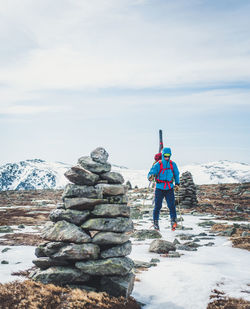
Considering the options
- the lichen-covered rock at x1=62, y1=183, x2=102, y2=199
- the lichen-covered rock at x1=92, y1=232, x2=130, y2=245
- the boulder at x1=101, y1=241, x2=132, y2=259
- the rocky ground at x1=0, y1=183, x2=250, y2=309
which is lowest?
the rocky ground at x1=0, y1=183, x2=250, y2=309

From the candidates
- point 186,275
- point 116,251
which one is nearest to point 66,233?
point 116,251

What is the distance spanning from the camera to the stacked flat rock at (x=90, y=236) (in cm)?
764

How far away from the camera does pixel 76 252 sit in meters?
7.61

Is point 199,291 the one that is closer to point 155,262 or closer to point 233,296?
point 233,296

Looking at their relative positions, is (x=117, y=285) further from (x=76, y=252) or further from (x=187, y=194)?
(x=187, y=194)

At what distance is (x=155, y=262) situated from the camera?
10.9 metres

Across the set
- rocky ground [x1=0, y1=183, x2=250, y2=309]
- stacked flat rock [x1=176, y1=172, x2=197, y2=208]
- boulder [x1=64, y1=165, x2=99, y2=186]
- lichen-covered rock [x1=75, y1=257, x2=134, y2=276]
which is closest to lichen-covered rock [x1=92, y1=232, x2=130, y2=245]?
lichen-covered rock [x1=75, y1=257, x2=134, y2=276]

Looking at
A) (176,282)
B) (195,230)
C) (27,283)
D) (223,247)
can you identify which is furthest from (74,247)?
(195,230)

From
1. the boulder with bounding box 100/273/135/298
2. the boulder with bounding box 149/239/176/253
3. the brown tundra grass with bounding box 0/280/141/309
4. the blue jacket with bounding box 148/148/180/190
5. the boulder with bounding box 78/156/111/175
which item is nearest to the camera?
the brown tundra grass with bounding box 0/280/141/309

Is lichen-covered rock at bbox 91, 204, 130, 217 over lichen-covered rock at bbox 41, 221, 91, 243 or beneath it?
over

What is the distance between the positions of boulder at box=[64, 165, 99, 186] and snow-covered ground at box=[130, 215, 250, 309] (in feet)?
10.9

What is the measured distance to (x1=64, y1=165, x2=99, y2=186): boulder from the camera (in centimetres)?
843

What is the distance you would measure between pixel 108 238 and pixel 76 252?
0.92m

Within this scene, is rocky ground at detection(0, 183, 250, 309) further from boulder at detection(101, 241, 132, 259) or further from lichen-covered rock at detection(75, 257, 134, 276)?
boulder at detection(101, 241, 132, 259)
